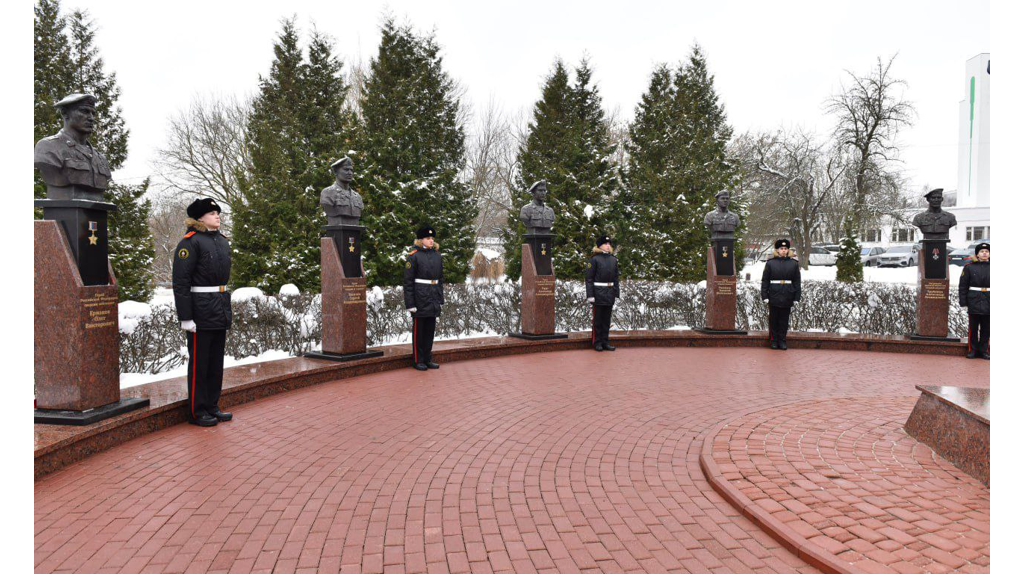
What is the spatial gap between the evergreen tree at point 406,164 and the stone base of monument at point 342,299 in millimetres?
7392

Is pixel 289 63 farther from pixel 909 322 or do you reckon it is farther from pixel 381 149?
pixel 909 322

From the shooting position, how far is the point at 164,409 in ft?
18.4

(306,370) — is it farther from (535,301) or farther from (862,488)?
(862,488)

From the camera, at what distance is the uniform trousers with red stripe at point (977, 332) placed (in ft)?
33.3

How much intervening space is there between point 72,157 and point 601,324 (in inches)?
323

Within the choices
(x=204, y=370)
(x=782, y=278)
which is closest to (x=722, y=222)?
(x=782, y=278)

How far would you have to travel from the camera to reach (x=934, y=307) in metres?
11.2

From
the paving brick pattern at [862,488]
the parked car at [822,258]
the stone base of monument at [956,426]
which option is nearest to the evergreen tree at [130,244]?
the paving brick pattern at [862,488]

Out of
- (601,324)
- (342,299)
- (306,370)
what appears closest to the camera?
(306,370)

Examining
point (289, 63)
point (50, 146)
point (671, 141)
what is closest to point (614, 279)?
point (50, 146)

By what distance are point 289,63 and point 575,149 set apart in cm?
1186

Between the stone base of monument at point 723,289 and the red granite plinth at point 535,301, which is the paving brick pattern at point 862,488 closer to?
the red granite plinth at point 535,301

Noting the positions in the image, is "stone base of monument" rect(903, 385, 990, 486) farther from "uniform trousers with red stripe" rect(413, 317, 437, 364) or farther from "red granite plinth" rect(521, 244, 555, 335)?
"red granite plinth" rect(521, 244, 555, 335)

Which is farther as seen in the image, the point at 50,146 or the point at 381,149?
the point at 381,149
